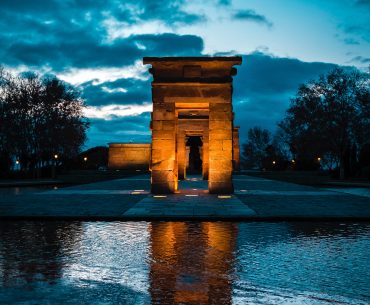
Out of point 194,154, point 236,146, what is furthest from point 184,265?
point 194,154

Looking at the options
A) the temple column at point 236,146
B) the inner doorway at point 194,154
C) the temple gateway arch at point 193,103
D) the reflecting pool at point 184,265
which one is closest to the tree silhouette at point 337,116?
the temple column at point 236,146

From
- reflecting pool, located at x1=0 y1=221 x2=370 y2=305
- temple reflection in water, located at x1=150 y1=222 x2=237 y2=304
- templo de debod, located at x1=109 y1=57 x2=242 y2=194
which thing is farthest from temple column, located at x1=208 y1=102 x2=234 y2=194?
reflecting pool, located at x1=0 y1=221 x2=370 y2=305

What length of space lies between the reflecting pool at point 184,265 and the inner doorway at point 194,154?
56260mm

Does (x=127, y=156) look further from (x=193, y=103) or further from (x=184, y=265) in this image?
(x=184, y=265)

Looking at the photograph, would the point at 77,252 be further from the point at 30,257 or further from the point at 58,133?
the point at 58,133

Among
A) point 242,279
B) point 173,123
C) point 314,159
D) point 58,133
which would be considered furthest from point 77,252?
point 314,159

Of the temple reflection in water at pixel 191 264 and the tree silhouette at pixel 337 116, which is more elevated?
the tree silhouette at pixel 337 116

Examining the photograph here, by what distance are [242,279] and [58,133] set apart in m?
44.2

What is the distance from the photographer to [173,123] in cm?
2352

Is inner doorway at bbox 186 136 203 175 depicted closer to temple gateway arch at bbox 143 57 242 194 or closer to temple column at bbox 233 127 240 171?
temple column at bbox 233 127 240 171

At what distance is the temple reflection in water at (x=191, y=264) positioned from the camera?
5977 millimetres

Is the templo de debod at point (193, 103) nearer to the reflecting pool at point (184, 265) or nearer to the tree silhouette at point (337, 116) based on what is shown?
the reflecting pool at point (184, 265)

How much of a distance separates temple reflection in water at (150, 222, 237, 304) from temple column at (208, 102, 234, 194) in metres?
10.5

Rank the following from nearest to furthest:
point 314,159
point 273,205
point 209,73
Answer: point 273,205
point 209,73
point 314,159
